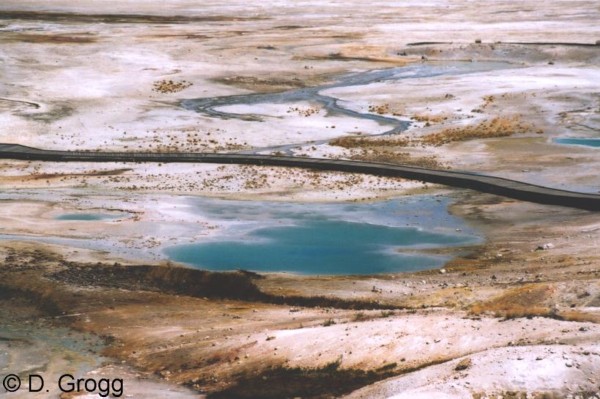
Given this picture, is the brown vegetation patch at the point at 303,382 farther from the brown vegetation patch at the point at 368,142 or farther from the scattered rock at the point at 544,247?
the brown vegetation patch at the point at 368,142

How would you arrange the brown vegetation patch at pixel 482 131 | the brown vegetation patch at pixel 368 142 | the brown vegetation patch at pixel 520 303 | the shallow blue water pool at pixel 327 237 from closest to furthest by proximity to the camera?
the brown vegetation patch at pixel 520 303 → the shallow blue water pool at pixel 327 237 → the brown vegetation patch at pixel 368 142 → the brown vegetation patch at pixel 482 131

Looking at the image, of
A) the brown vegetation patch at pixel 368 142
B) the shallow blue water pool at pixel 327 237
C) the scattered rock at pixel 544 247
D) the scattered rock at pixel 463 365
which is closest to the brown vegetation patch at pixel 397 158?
the brown vegetation patch at pixel 368 142

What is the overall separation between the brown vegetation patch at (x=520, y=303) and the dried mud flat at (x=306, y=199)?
0.18ft

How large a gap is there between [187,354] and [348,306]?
3.04 meters

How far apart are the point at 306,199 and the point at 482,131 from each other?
8.94 m

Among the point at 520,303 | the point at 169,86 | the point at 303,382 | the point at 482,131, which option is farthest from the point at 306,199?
the point at 169,86

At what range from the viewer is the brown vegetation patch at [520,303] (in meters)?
13.9

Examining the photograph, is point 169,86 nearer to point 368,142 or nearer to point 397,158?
point 368,142

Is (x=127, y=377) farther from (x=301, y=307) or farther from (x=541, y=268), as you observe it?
(x=541, y=268)

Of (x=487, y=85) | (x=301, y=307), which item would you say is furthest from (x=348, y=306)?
(x=487, y=85)

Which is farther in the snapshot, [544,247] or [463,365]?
[544,247]

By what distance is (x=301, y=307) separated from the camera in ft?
54.5

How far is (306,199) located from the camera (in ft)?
78.6

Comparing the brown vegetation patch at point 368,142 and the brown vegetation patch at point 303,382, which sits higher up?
the brown vegetation patch at point 303,382
